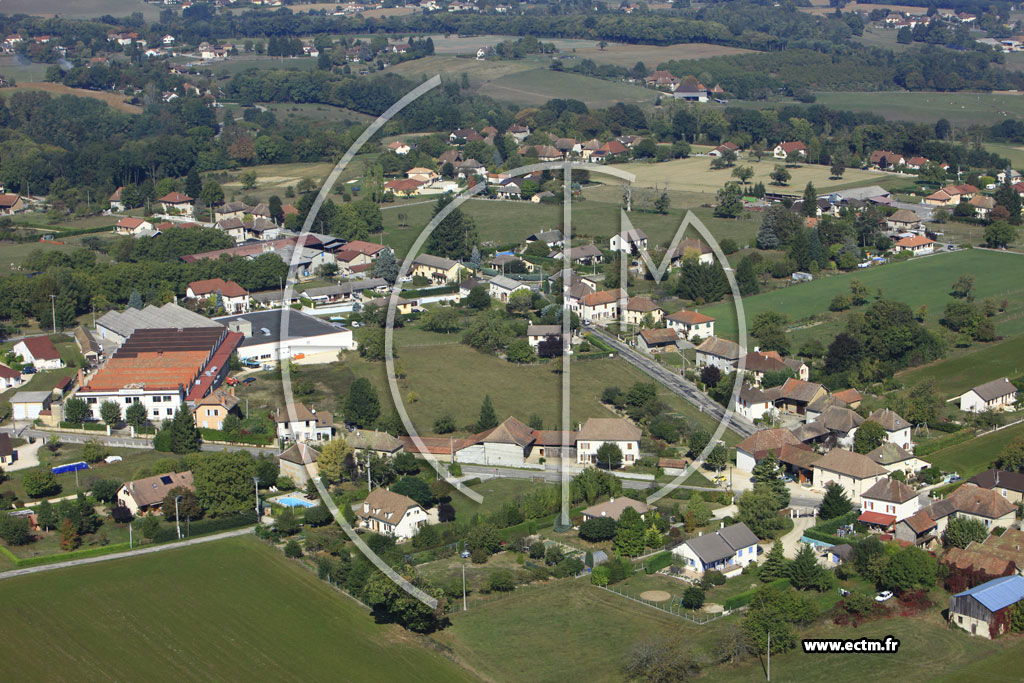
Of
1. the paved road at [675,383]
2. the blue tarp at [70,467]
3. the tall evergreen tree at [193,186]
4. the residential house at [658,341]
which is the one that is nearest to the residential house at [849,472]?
the paved road at [675,383]

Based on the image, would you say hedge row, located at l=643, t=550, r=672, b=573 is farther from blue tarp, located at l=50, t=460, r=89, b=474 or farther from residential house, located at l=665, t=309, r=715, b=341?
residential house, located at l=665, t=309, r=715, b=341

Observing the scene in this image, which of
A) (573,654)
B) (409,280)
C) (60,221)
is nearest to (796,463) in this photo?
(573,654)

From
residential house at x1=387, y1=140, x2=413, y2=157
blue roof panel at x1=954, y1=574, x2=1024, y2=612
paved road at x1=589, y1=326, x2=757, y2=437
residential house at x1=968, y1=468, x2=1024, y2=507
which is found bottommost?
paved road at x1=589, y1=326, x2=757, y2=437

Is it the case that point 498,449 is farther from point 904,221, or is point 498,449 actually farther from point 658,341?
point 904,221

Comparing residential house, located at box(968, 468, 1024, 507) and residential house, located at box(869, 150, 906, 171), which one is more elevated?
residential house, located at box(968, 468, 1024, 507)

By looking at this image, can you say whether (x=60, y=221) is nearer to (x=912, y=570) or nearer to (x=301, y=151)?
(x=301, y=151)

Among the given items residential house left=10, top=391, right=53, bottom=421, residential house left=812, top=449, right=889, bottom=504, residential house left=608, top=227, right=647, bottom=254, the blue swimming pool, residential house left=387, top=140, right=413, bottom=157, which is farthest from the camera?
residential house left=387, top=140, right=413, bottom=157

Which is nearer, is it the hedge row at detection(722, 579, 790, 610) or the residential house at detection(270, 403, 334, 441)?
the hedge row at detection(722, 579, 790, 610)

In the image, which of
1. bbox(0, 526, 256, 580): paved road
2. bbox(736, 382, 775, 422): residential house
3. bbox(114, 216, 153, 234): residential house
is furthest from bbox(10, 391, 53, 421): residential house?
bbox(114, 216, 153, 234): residential house
